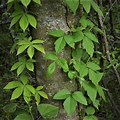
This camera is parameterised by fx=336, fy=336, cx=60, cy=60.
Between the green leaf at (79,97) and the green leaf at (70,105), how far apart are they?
2cm

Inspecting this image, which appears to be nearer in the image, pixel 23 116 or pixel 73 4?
pixel 73 4

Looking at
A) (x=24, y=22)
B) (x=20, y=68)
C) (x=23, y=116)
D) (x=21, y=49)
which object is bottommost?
(x=23, y=116)

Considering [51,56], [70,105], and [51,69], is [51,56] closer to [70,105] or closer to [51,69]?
[51,69]

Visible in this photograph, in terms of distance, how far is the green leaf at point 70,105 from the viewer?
1.64 m

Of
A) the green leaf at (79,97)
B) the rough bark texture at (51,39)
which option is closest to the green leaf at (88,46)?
the rough bark texture at (51,39)

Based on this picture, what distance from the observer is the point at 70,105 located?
1649 mm

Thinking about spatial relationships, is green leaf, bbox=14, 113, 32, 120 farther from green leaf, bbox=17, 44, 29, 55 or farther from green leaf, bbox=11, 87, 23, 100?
green leaf, bbox=17, 44, 29, 55

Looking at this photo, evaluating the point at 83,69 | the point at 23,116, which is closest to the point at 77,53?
the point at 83,69

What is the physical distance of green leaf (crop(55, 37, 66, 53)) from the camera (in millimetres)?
1627

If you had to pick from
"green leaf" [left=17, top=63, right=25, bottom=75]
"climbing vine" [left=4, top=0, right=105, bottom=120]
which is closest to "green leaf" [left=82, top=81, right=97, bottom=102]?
"climbing vine" [left=4, top=0, right=105, bottom=120]

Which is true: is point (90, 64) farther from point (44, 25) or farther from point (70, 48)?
point (44, 25)

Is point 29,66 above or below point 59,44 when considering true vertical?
below

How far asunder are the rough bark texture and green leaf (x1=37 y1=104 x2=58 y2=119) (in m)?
0.05

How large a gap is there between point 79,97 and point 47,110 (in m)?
0.17
